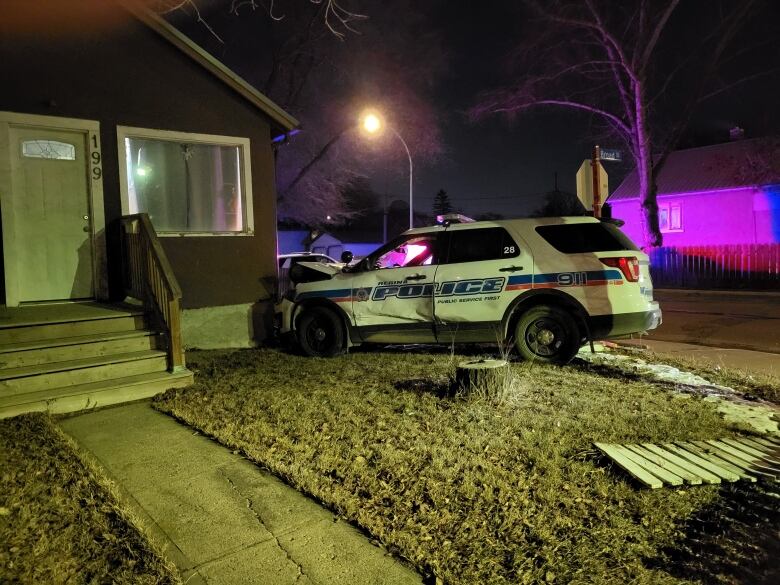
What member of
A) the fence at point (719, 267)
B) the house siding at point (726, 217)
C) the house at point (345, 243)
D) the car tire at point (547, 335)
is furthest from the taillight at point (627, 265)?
the house at point (345, 243)

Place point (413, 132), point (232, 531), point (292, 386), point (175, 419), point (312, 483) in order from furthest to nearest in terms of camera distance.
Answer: point (413, 132)
point (292, 386)
point (175, 419)
point (312, 483)
point (232, 531)

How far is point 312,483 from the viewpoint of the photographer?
387 centimetres

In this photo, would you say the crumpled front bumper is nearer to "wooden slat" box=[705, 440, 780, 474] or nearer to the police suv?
the police suv

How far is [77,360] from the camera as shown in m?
6.09

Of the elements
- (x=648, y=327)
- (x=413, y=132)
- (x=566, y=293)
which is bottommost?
(x=648, y=327)

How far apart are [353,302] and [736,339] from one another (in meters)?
7.13

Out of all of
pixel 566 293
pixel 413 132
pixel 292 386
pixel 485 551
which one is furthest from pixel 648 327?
pixel 413 132

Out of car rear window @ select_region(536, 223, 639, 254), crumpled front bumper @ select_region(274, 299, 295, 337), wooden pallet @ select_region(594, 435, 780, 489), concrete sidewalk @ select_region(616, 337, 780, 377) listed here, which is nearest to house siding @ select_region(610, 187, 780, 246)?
concrete sidewalk @ select_region(616, 337, 780, 377)

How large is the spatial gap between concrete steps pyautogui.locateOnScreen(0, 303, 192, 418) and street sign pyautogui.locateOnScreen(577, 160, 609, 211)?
614 centimetres

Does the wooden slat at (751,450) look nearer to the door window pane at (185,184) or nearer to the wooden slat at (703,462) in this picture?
the wooden slat at (703,462)

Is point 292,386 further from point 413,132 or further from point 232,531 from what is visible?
point 413,132

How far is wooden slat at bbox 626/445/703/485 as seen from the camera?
3836 millimetres

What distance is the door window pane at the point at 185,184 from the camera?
8570 mm

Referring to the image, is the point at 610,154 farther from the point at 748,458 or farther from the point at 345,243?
the point at 345,243
